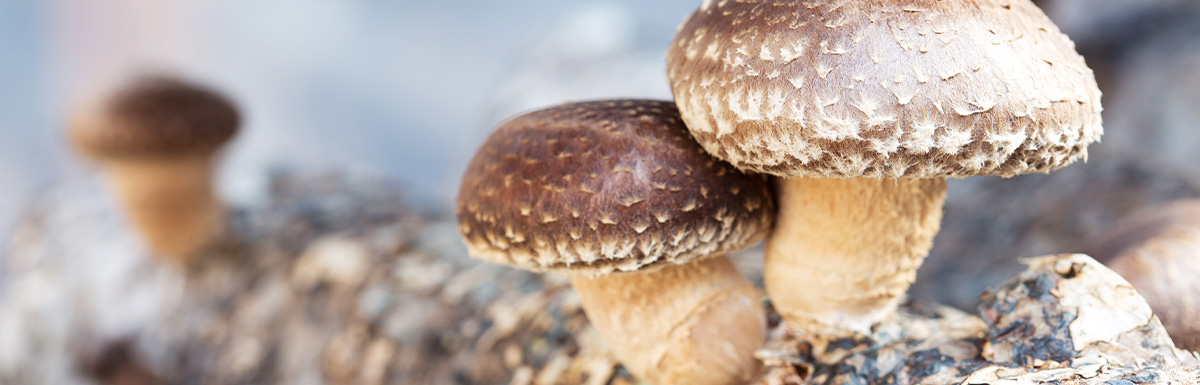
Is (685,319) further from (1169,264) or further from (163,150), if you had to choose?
(163,150)

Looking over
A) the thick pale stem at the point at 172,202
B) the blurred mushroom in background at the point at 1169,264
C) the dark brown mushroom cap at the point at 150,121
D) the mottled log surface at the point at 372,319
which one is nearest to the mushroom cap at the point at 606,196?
the mottled log surface at the point at 372,319

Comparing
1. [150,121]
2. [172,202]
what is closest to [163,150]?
[150,121]

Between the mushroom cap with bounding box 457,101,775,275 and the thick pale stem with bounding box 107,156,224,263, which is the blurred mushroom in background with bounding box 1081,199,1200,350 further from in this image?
the thick pale stem with bounding box 107,156,224,263

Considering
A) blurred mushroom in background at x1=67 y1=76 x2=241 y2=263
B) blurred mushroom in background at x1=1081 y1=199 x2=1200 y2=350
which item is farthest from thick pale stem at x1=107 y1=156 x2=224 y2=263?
blurred mushroom in background at x1=1081 y1=199 x2=1200 y2=350

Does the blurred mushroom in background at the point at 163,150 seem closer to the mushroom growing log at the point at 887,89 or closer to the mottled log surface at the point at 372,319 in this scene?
the mottled log surface at the point at 372,319

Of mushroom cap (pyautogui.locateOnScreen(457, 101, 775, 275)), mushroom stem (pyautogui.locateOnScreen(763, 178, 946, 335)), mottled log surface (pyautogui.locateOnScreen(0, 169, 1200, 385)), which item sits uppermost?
mushroom cap (pyautogui.locateOnScreen(457, 101, 775, 275))
